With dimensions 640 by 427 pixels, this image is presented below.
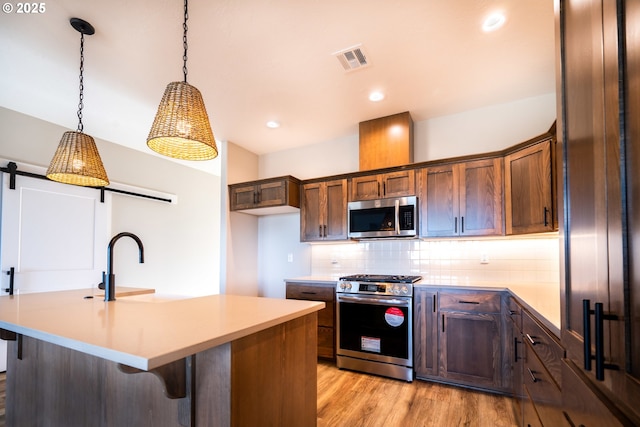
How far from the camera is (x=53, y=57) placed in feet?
7.53

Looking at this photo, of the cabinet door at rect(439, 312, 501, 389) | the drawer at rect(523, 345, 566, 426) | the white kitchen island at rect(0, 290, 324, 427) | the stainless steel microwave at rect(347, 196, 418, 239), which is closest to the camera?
the white kitchen island at rect(0, 290, 324, 427)

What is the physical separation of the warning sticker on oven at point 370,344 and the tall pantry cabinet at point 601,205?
2.11 m

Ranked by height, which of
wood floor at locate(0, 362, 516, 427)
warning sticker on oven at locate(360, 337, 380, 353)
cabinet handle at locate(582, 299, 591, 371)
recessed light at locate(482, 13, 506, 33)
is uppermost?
recessed light at locate(482, 13, 506, 33)

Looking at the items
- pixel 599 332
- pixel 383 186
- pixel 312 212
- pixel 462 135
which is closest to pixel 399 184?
pixel 383 186

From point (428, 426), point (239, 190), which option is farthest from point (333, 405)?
point (239, 190)

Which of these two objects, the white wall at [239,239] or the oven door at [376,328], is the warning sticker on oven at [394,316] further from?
the white wall at [239,239]

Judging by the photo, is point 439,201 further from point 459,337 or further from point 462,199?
point 459,337

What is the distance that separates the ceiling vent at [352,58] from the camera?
2248 mm

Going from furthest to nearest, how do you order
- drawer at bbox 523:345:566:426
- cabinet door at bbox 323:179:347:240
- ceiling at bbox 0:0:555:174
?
cabinet door at bbox 323:179:347:240, ceiling at bbox 0:0:555:174, drawer at bbox 523:345:566:426

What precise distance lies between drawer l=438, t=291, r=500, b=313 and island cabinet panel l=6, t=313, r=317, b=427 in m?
1.65

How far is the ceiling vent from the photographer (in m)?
2.25

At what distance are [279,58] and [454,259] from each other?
102 inches

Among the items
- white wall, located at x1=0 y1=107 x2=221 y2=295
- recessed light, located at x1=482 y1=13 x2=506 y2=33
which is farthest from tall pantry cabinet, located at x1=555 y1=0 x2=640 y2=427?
white wall, located at x1=0 y1=107 x2=221 y2=295

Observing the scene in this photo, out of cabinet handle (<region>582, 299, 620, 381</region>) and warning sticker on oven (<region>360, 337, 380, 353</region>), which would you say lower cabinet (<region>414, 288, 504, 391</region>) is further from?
cabinet handle (<region>582, 299, 620, 381</region>)
